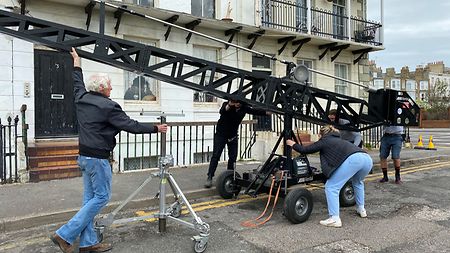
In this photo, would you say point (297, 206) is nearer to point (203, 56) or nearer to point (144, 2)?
point (203, 56)

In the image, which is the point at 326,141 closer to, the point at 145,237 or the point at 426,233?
the point at 426,233

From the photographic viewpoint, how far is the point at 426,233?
5293mm

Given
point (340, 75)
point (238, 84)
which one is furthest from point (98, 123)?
point (340, 75)

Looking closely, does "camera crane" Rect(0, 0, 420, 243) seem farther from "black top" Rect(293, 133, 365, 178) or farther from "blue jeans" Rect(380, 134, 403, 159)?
"blue jeans" Rect(380, 134, 403, 159)

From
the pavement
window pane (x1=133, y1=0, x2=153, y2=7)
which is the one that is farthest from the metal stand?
window pane (x1=133, y1=0, x2=153, y2=7)

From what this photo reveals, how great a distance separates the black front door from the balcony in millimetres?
6745

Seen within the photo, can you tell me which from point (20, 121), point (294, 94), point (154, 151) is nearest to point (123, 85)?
point (154, 151)

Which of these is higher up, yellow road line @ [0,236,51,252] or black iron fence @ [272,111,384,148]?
black iron fence @ [272,111,384,148]

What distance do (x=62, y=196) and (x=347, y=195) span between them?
505 cm

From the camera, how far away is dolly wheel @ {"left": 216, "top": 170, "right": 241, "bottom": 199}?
269 inches

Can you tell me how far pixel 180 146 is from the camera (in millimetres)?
11695

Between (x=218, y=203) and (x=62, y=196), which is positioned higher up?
(x=62, y=196)

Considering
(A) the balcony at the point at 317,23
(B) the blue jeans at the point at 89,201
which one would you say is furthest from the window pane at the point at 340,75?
(B) the blue jeans at the point at 89,201

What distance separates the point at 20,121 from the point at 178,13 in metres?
5.00
